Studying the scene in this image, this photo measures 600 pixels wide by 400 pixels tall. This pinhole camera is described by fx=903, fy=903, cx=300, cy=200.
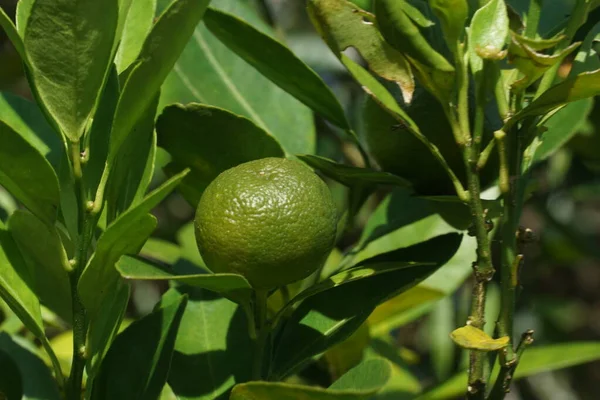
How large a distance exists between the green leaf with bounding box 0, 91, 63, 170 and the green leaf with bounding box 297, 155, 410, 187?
12.8 inches

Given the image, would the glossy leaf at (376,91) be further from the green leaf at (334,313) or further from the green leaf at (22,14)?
the green leaf at (22,14)

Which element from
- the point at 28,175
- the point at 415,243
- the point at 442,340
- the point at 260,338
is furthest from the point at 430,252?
the point at 442,340

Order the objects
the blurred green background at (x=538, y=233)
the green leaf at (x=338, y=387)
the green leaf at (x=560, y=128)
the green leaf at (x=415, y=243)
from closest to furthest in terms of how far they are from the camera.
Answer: the green leaf at (x=338, y=387)
the green leaf at (x=415, y=243)
the green leaf at (x=560, y=128)
the blurred green background at (x=538, y=233)

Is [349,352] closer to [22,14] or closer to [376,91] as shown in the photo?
[376,91]

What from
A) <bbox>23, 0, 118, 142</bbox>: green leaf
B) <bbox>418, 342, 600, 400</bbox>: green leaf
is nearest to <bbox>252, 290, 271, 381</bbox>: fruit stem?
<bbox>23, 0, 118, 142</bbox>: green leaf

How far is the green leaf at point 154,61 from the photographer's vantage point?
0.85 m

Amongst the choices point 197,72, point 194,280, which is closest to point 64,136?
point 194,280

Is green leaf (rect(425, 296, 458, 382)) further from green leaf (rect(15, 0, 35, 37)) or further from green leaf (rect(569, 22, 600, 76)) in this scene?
green leaf (rect(15, 0, 35, 37))

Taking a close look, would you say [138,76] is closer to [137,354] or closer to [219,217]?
[219,217]

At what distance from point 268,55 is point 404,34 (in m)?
0.21

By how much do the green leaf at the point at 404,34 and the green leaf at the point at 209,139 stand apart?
19cm

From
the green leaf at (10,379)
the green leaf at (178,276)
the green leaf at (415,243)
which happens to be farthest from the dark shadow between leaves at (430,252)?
the green leaf at (10,379)

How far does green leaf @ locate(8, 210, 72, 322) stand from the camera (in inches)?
39.1

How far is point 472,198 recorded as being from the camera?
0.93m
